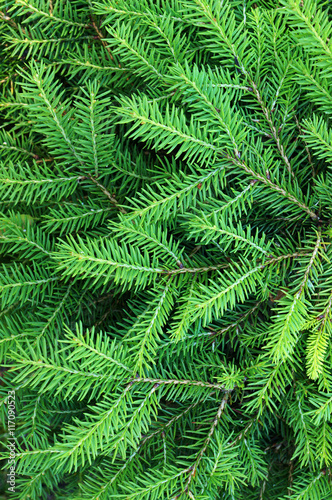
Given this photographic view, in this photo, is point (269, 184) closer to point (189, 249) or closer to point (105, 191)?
point (189, 249)

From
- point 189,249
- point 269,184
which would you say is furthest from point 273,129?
point 189,249

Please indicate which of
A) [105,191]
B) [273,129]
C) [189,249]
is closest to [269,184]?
[273,129]

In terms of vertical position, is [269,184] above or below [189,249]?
above

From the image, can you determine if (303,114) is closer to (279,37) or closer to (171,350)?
(279,37)

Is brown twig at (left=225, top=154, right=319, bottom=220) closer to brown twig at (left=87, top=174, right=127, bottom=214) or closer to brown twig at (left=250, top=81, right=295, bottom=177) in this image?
brown twig at (left=250, top=81, right=295, bottom=177)

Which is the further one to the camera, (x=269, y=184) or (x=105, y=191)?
(x=105, y=191)

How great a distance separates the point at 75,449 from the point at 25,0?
2.52 feet

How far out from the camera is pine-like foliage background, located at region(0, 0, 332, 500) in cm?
58

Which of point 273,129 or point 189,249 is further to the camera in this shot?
point 189,249

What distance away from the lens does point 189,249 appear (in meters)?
0.74

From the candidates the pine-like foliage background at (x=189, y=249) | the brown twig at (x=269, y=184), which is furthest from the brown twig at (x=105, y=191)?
the brown twig at (x=269, y=184)

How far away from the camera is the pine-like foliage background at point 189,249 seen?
58 centimetres

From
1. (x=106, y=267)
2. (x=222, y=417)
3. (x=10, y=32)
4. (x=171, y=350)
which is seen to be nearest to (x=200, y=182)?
(x=106, y=267)

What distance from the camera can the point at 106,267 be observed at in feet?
1.97
